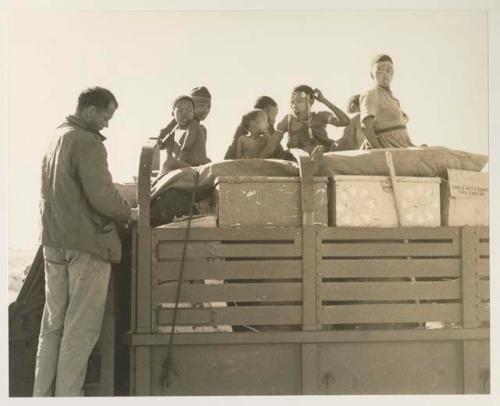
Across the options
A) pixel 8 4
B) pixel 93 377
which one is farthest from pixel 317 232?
pixel 8 4

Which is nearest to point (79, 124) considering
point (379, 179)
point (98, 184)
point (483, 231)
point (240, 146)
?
point (98, 184)

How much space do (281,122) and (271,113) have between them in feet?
0.39

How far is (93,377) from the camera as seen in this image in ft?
10.1

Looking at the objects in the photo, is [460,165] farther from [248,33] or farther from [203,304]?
[203,304]

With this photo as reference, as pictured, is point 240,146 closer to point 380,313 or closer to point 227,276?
point 227,276

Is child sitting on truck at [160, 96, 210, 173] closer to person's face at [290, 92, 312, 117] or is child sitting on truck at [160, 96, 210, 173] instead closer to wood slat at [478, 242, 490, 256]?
person's face at [290, 92, 312, 117]

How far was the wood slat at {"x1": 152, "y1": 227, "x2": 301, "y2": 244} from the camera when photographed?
9.66 ft

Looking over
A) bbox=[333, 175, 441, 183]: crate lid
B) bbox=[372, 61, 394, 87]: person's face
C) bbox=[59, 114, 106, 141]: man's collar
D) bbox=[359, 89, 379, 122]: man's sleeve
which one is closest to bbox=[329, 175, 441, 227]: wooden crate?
bbox=[333, 175, 441, 183]: crate lid

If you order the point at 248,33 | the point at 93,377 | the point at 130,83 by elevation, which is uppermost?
the point at 248,33

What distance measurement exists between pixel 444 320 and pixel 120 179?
69.3 inches

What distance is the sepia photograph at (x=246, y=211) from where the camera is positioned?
9.72 feet

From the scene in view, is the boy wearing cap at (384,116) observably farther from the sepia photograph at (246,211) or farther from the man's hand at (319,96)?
the man's hand at (319,96)

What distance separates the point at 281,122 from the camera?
356 cm

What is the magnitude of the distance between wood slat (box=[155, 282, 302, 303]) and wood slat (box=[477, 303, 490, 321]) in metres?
0.90
